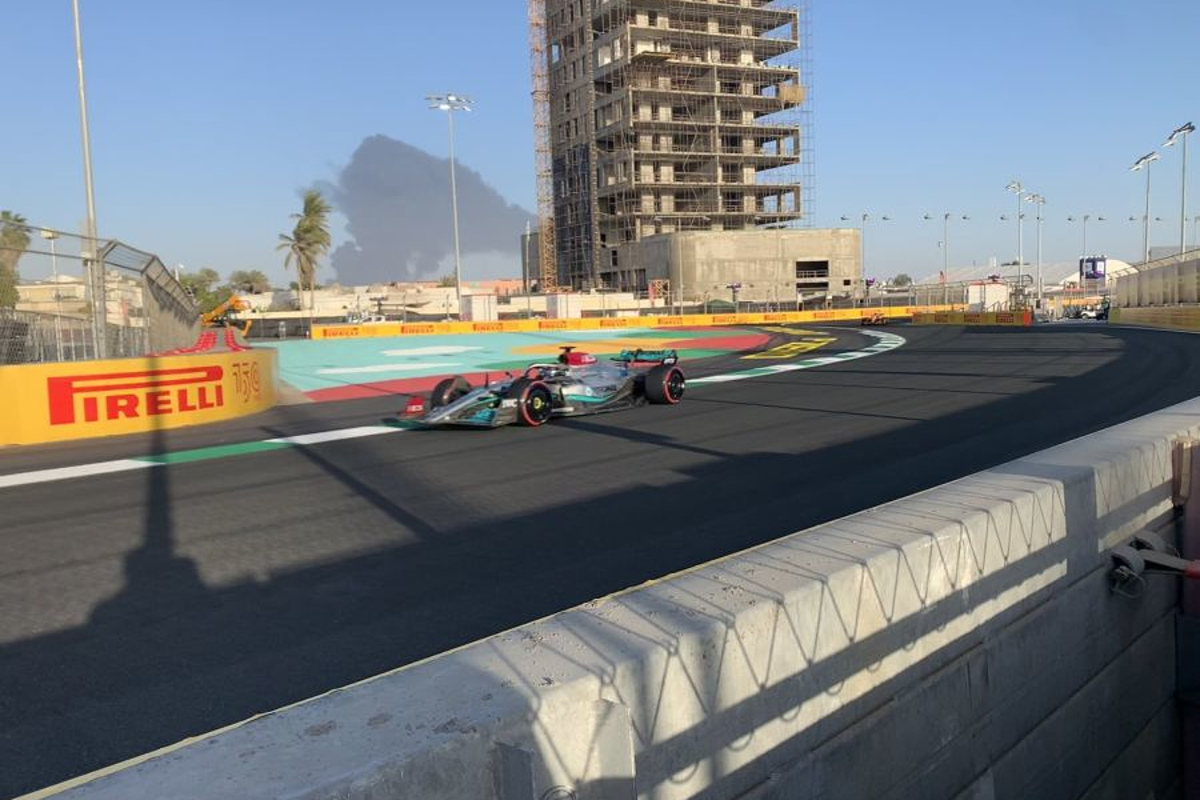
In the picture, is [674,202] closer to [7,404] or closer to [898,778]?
[7,404]

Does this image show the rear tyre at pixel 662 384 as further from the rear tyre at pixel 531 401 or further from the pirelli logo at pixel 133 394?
the pirelli logo at pixel 133 394

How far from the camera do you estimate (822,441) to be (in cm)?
972

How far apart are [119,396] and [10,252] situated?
2404 millimetres

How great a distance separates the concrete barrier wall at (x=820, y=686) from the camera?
1863mm

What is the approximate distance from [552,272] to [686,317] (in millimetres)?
55462

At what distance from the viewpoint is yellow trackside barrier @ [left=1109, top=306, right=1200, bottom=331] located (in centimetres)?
3362

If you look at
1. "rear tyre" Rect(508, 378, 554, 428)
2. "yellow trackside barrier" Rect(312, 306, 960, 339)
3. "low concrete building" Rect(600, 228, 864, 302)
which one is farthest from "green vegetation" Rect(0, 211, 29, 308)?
"low concrete building" Rect(600, 228, 864, 302)

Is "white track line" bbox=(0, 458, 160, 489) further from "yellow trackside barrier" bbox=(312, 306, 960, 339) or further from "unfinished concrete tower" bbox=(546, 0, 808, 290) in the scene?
"unfinished concrete tower" bbox=(546, 0, 808, 290)

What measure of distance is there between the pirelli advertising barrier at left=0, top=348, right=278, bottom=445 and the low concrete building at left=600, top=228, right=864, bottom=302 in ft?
197

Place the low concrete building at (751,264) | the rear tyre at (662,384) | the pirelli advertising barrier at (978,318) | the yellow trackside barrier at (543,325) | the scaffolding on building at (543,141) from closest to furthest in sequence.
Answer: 1. the rear tyre at (662,384)
2. the yellow trackside barrier at (543,325)
3. the pirelli advertising barrier at (978,318)
4. the low concrete building at (751,264)
5. the scaffolding on building at (543,141)

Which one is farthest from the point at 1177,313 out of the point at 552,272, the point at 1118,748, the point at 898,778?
the point at 552,272

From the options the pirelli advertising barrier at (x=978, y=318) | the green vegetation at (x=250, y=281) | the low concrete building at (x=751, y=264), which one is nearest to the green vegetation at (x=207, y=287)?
the green vegetation at (x=250, y=281)

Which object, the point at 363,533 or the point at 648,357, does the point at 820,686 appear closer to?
the point at 363,533

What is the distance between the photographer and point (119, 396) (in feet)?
39.5
